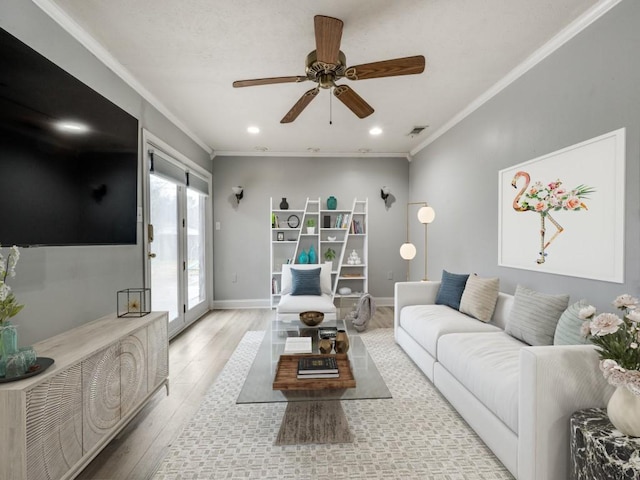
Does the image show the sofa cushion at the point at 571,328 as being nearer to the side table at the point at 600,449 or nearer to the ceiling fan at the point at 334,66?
the side table at the point at 600,449

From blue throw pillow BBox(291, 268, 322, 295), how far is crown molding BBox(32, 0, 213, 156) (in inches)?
99.0

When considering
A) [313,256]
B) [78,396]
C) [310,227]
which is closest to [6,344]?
[78,396]

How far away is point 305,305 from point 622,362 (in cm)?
297

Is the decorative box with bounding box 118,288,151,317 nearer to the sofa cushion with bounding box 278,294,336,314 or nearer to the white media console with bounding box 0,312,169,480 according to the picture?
the white media console with bounding box 0,312,169,480

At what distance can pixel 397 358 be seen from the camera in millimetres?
3291

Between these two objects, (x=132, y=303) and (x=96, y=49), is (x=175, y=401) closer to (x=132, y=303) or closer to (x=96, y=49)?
(x=132, y=303)

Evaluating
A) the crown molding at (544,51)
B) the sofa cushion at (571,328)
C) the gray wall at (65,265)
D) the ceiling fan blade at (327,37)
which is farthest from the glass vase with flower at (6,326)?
the crown molding at (544,51)

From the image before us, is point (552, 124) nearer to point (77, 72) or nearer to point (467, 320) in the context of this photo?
point (467, 320)

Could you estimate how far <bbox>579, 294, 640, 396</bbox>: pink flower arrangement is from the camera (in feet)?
4.08

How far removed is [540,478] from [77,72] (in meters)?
3.62

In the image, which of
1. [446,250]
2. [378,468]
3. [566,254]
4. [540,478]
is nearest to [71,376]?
[378,468]

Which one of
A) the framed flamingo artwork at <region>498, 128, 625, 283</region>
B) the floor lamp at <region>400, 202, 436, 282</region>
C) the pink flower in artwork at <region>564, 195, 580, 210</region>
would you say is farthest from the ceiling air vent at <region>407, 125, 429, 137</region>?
the pink flower in artwork at <region>564, 195, 580, 210</region>

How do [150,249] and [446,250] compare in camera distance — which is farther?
[446,250]

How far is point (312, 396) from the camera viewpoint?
193 centimetres
